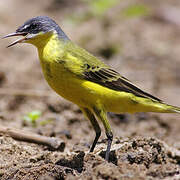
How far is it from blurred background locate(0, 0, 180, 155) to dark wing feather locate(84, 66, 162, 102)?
59.7 inches

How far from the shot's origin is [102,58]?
11.4m

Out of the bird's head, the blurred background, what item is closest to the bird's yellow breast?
the bird's head

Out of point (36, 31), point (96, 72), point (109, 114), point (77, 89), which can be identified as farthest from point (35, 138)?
point (109, 114)

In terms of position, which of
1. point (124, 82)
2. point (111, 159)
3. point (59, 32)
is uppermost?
point (59, 32)

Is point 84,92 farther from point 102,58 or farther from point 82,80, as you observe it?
point 102,58

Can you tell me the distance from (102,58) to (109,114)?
2.98 metres

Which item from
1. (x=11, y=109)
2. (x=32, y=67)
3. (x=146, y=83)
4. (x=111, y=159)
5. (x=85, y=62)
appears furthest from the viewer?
(x=32, y=67)

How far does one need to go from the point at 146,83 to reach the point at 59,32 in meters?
4.22

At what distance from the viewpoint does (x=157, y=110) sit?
20.2 feet

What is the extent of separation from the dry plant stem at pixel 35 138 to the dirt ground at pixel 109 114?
0.09m

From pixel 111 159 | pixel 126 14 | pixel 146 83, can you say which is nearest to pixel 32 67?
pixel 146 83

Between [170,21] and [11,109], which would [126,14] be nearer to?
[170,21]

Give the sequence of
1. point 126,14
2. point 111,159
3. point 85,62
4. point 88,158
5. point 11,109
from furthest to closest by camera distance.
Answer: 1. point 126,14
2. point 11,109
3. point 85,62
4. point 111,159
5. point 88,158

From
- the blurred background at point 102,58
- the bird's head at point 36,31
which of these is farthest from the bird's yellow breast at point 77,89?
the blurred background at point 102,58
